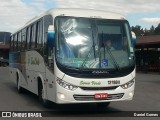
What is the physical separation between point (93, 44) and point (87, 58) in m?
0.47

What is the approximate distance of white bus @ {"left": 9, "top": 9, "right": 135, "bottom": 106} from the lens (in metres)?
10.8

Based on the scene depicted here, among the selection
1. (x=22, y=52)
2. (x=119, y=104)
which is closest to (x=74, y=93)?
(x=119, y=104)

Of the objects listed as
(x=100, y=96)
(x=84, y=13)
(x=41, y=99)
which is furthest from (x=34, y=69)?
(x=100, y=96)

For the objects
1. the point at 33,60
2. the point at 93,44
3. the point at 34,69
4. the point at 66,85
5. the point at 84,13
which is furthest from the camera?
the point at 33,60

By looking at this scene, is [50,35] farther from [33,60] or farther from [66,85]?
[33,60]

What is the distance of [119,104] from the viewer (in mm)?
14039

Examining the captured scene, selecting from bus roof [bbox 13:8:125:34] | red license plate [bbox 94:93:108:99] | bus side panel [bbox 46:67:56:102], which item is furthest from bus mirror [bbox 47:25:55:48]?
red license plate [bbox 94:93:108:99]

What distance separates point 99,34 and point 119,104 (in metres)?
Answer: 3.58

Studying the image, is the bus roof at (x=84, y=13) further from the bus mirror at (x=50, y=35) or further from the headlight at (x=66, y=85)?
the headlight at (x=66, y=85)

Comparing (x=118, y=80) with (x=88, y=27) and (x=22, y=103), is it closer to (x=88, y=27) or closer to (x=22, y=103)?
(x=88, y=27)

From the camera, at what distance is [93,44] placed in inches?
441

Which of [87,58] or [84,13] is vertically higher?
[84,13]

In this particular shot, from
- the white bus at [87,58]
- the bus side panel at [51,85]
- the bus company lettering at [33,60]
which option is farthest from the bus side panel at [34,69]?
the bus side panel at [51,85]

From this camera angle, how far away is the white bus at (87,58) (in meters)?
10.8
